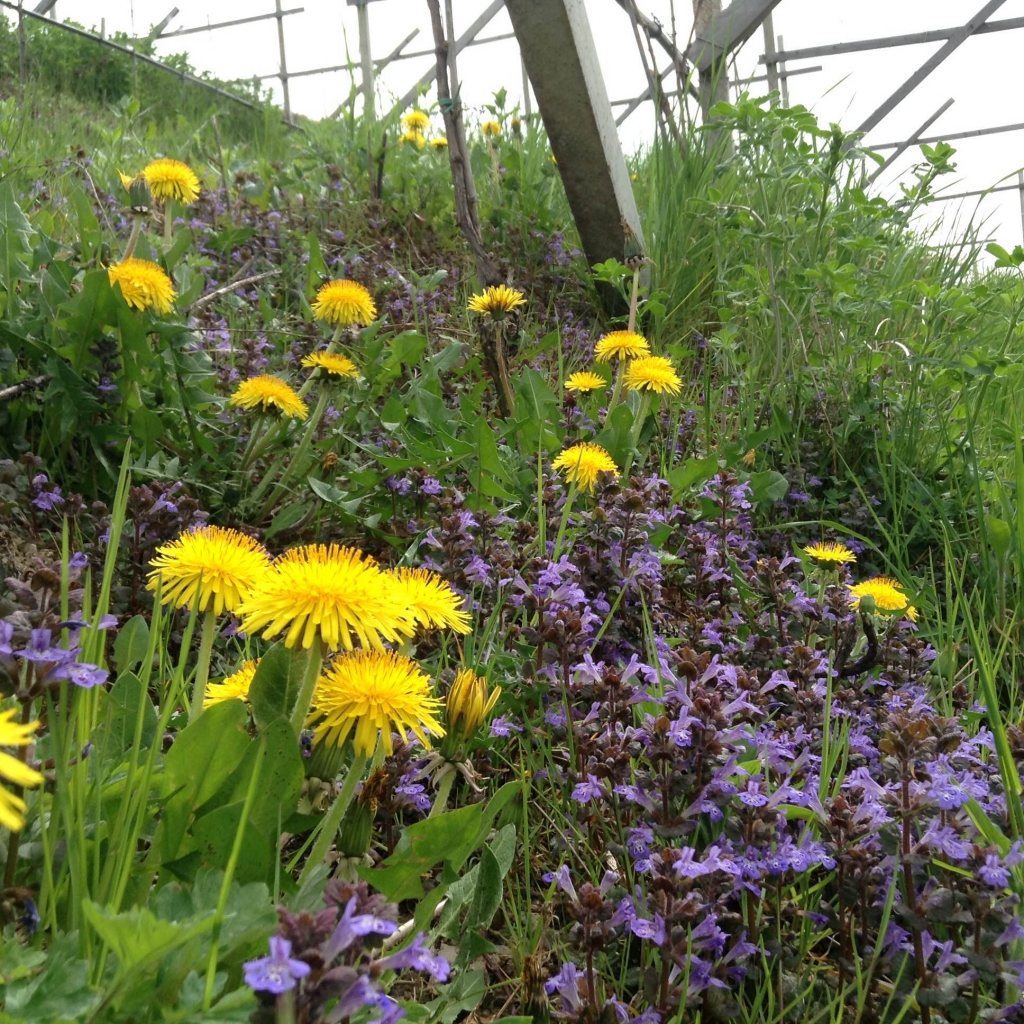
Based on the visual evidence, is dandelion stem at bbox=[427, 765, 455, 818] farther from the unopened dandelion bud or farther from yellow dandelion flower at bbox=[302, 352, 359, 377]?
yellow dandelion flower at bbox=[302, 352, 359, 377]

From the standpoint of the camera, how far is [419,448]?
2.01 meters

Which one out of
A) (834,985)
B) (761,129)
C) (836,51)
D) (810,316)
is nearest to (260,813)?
(834,985)

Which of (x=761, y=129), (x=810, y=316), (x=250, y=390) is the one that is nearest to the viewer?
(x=250, y=390)

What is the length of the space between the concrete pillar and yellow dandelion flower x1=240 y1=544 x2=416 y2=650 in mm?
2656

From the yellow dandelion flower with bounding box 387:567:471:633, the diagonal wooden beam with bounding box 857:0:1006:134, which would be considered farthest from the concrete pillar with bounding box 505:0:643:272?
the diagonal wooden beam with bounding box 857:0:1006:134

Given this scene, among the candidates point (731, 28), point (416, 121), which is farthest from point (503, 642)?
point (731, 28)

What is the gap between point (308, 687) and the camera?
2.99ft

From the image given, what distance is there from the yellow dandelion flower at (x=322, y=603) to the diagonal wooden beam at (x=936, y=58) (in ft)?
30.0

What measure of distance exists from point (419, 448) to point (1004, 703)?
4.10 ft

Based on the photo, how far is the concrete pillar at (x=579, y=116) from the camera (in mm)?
3039

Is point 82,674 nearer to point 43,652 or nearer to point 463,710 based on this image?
point 43,652

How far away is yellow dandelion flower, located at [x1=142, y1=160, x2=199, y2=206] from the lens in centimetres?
237

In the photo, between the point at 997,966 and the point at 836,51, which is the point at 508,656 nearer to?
the point at 997,966

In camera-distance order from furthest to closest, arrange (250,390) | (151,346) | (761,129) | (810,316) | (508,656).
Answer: (810,316)
(761,129)
(151,346)
(250,390)
(508,656)
